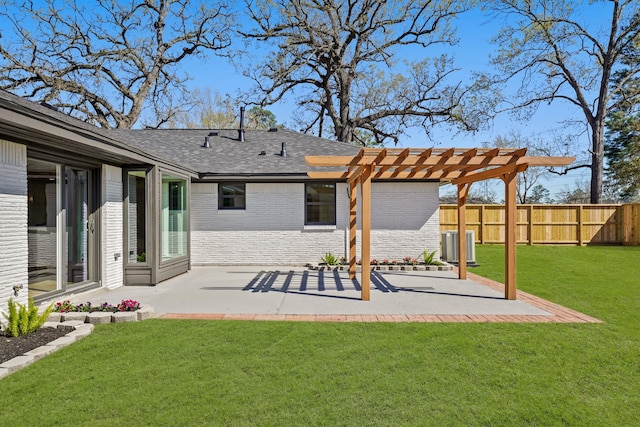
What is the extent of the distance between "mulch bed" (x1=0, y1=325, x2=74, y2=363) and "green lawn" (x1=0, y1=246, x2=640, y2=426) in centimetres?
36

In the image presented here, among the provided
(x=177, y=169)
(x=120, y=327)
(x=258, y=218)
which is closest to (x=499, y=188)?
(x=258, y=218)

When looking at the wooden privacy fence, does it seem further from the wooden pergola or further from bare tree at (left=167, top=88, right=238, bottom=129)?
bare tree at (left=167, top=88, right=238, bottom=129)

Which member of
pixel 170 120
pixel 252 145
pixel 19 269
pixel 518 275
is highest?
pixel 170 120

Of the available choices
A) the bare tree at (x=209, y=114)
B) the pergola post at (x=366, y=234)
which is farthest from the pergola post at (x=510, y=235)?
the bare tree at (x=209, y=114)

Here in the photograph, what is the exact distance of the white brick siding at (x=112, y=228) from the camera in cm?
740

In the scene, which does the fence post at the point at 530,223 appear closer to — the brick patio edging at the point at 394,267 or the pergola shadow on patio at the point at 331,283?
the brick patio edging at the point at 394,267

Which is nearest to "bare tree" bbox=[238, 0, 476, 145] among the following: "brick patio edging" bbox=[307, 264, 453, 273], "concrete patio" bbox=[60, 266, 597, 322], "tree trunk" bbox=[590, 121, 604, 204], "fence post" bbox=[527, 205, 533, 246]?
"tree trunk" bbox=[590, 121, 604, 204]

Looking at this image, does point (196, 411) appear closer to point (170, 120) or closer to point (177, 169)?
point (177, 169)

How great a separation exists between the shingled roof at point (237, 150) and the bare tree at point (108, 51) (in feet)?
32.6

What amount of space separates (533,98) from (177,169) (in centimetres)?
2266

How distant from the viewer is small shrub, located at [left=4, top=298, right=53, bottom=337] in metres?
4.46

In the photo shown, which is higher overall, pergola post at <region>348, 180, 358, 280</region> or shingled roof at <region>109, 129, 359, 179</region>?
shingled roof at <region>109, 129, 359, 179</region>

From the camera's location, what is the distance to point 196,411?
2.96 metres

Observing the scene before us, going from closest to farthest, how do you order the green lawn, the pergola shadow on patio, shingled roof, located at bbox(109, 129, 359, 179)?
the green lawn
the pergola shadow on patio
shingled roof, located at bbox(109, 129, 359, 179)
